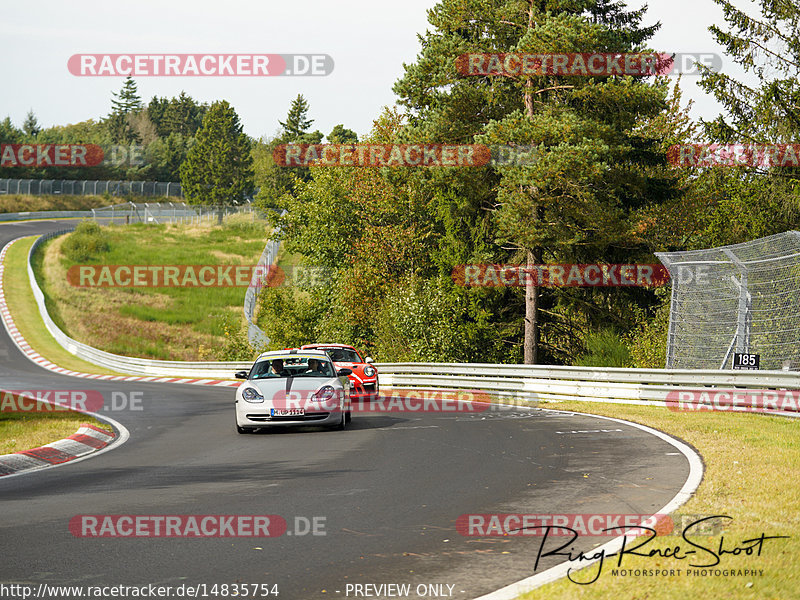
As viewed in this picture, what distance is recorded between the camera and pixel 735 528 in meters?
6.91

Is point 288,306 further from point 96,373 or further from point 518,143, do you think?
point 518,143

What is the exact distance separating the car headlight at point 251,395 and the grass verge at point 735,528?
6.45 m

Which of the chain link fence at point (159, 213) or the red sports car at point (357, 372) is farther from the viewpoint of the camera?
the chain link fence at point (159, 213)

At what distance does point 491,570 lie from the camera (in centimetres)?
609

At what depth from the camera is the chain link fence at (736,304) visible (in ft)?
57.4

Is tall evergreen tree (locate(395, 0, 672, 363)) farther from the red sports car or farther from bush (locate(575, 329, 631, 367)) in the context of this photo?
the red sports car

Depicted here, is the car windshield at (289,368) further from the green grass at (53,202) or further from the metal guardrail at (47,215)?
the green grass at (53,202)

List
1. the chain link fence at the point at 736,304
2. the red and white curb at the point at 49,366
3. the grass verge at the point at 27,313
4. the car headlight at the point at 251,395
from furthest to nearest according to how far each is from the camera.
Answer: the grass verge at the point at 27,313
the red and white curb at the point at 49,366
the chain link fence at the point at 736,304
the car headlight at the point at 251,395

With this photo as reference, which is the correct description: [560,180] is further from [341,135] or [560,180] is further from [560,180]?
[341,135]

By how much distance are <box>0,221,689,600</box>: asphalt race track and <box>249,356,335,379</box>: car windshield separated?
44.3 inches

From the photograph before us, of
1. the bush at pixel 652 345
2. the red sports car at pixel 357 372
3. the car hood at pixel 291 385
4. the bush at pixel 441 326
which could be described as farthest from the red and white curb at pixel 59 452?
the bush at pixel 441 326

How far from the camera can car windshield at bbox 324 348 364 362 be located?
23891mm

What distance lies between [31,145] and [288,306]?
79.9 meters

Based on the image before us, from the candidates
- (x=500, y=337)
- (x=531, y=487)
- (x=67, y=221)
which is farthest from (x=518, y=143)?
(x=67, y=221)
